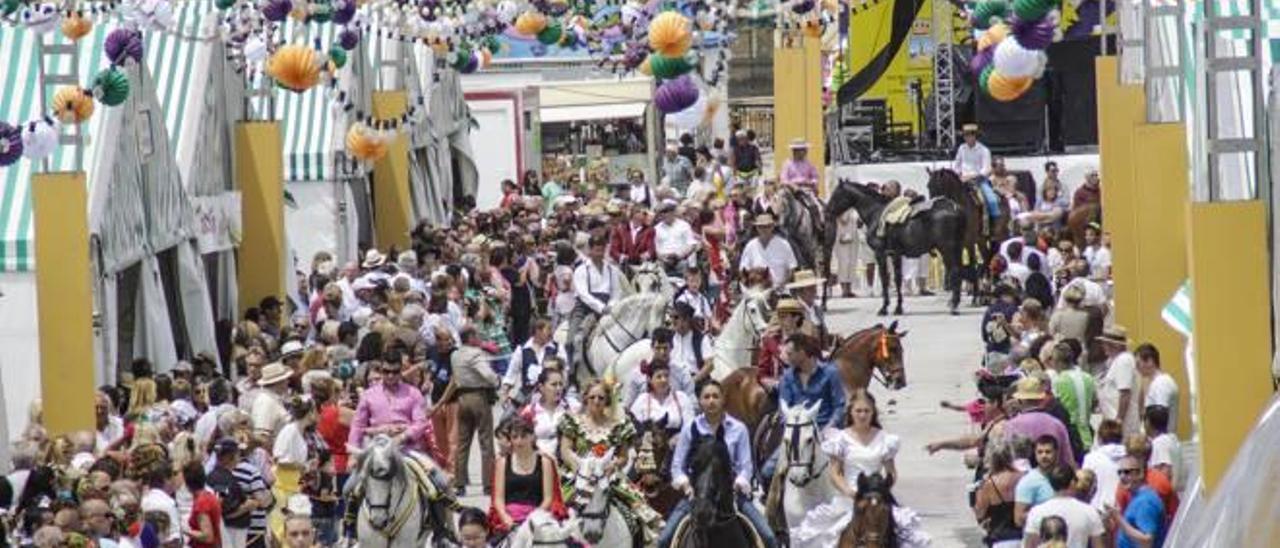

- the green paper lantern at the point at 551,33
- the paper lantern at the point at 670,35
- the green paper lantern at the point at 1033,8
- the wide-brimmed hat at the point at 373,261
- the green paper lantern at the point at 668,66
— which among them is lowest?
the wide-brimmed hat at the point at 373,261

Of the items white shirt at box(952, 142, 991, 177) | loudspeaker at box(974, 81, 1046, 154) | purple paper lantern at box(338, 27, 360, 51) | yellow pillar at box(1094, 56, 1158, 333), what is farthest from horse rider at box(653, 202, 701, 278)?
loudspeaker at box(974, 81, 1046, 154)

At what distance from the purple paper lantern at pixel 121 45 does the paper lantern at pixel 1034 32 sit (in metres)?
6.58

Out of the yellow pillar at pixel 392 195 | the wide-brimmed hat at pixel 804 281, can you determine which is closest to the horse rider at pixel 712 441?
the wide-brimmed hat at pixel 804 281

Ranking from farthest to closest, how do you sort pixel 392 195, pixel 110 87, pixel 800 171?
pixel 392 195
pixel 800 171
pixel 110 87

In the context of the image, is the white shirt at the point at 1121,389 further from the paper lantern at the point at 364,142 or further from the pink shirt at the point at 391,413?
the paper lantern at the point at 364,142

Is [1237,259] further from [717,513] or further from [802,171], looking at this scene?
[802,171]

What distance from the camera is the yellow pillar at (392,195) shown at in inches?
1766

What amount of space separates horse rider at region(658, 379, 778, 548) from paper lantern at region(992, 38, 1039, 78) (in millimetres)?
6284

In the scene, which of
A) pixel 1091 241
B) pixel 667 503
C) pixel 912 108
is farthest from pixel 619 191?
pixel 667 503

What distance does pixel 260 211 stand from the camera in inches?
1411

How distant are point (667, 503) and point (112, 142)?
8.55 meters

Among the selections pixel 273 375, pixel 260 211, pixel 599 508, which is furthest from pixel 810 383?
pixel 260 211

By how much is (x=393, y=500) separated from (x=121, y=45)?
7.07 meters

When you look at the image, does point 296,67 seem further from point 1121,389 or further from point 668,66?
point 1121,389
